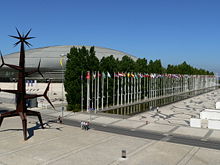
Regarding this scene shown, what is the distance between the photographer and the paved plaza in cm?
2208

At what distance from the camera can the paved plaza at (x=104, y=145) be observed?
869 inches

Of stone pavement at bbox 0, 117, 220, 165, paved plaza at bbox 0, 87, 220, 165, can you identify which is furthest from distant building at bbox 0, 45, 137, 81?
stone pavement at bbox 0, 117, 220, 165

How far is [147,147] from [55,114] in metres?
27.0

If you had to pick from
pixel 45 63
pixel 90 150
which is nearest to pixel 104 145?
pixel 90 150

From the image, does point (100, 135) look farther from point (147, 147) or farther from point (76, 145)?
point (147, 147)

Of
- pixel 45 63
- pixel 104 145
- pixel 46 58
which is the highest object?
pixel 46 58

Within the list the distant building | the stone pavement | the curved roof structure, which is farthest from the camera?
the curved roof structure

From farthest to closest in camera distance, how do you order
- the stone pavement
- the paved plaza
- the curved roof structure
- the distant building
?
the curved roof structure < the distant building < the paved plaza < the stone pavement

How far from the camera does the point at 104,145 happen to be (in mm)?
26766

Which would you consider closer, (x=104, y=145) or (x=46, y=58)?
(x=104, y=145)

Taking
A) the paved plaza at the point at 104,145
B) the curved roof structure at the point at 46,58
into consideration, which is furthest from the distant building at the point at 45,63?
the paved plaza at the point at 104,145

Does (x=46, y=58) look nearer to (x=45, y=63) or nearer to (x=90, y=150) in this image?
(x=45, y=63)

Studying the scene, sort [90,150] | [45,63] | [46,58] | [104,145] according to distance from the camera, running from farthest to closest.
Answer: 1. [46,58]
2. [45,63]
3. [104,145]
4. [90,150]

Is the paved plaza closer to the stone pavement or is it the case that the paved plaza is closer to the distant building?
the stone pavement
